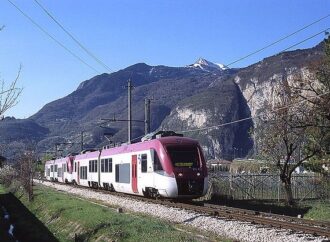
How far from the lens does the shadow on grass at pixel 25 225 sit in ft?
79.4

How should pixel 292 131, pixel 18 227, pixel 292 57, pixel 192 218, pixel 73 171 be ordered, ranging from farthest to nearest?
pixel 292 57, pixel 73 171, pixel 292 131, pixel 18 227, pixel 192 218

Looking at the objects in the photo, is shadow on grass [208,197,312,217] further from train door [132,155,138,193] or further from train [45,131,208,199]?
train door [132,155,138,193]

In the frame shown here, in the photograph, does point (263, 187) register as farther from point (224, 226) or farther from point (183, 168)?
point (224, 226)

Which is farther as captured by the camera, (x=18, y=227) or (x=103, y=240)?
(x=18, y=227)

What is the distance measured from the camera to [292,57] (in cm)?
19750

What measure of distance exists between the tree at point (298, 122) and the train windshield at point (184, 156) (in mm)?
6211

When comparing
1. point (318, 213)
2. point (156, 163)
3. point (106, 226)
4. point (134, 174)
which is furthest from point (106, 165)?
point (106, 226)

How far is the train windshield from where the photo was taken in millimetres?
26203

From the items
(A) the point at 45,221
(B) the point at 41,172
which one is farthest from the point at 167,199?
(B) the point at 41,172

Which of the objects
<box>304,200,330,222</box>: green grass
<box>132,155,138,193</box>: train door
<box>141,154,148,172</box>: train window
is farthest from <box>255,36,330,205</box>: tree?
<box>132,155,138,193</box>: train door

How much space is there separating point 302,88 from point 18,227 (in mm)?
17354

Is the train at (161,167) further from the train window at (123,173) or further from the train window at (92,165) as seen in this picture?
the train window at (92,165)

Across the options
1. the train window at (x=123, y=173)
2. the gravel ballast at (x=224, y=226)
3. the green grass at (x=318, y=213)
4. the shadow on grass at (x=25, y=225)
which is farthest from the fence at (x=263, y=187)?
the gravel ballast at (x=224, y=226)

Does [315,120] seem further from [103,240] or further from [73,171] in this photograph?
[73,171]
